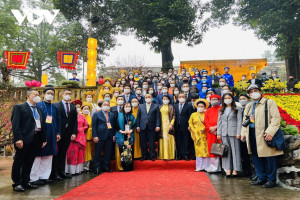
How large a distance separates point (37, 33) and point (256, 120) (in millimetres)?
29446

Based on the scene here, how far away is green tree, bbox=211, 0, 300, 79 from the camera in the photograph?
47.1ft

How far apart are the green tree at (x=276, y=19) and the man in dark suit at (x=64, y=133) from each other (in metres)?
13.3

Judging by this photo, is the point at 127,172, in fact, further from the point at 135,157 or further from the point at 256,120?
the point at 256,120

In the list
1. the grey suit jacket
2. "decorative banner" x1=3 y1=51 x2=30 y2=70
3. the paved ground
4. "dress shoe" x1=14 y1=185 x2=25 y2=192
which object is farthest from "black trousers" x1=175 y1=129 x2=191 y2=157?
"decorative banner" x1=3 y1=51 x2=30 y2=70

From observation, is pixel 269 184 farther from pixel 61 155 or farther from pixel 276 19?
pixel 276 19

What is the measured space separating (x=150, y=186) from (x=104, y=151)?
78.7 inches

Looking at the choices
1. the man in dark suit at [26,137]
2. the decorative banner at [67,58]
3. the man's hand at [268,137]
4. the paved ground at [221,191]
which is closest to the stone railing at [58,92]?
the decorative banner at [67,58]

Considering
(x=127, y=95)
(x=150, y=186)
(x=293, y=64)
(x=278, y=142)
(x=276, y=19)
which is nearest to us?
(x=278, y=142)

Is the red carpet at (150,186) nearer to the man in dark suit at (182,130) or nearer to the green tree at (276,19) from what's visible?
the man in dark suit at (182,130)

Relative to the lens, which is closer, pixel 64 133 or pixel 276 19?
pixel 64 133

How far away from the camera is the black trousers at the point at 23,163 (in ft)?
13.5

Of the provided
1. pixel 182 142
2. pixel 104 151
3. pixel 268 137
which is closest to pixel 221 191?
pixel 268 137

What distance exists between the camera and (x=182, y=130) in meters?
6.48

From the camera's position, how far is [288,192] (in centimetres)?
389
